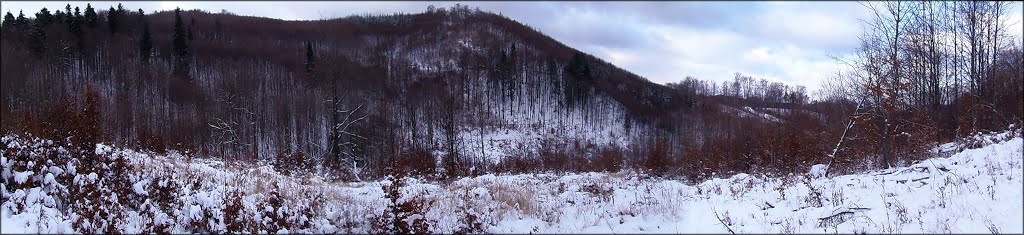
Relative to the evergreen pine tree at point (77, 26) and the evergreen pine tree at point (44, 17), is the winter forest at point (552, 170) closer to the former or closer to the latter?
the evergreen pine tree at point (44, 17)

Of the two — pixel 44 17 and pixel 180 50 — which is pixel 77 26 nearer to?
pixel 44 17

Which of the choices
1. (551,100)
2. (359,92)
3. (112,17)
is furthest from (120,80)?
(551,100)

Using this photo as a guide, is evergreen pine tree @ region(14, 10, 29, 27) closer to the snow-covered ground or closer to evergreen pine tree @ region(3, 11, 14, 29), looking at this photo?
evergreen pine tree @ region(3, 11, 14, 29)

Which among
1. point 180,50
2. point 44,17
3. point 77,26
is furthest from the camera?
point 180,50

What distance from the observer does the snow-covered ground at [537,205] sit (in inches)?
262

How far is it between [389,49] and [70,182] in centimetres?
9964

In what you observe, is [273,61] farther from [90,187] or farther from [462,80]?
[90,187]

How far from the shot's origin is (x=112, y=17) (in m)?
79.4

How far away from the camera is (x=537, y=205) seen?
9.48 m

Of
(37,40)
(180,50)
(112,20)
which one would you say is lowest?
(180,50)

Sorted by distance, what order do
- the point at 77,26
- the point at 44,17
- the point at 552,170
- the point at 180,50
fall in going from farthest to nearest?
the point at 180,50
the point at 77,26
the point at 44,17
the point at 552,170

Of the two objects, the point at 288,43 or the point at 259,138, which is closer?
the point at 259,138

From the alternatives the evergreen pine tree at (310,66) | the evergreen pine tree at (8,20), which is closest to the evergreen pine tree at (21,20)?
the evergreen pine tree at (8,20)

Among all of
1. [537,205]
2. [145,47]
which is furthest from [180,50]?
[537,205]
